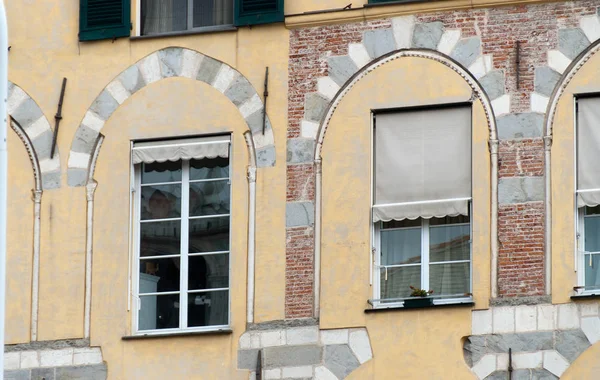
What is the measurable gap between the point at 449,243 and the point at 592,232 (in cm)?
157

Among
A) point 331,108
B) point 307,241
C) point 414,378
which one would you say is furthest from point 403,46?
point 414,378

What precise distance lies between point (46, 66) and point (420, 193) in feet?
16.1

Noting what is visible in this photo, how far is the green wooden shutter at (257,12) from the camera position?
62.1ft

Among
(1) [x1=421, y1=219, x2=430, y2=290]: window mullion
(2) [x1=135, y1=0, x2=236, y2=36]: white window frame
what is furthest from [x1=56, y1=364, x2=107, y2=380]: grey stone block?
(2) [x1=135, y1=0, x2=236, y2=36]: white window frame

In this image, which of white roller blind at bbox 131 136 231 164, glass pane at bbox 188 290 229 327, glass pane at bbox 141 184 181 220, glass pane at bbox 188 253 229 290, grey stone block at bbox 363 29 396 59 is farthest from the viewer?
glass pane at bbox 141 184 181 220

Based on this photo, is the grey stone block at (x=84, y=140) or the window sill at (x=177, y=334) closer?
the window sill at (x=177, y=334)

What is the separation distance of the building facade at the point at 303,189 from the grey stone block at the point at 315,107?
0.06 feet

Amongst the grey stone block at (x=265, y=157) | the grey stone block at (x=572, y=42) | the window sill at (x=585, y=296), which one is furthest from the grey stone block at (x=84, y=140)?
the window sill at (x=585, y=296)

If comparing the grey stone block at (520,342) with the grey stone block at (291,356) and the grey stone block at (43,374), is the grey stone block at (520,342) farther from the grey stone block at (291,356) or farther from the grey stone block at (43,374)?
the grey stone block at (43,374)

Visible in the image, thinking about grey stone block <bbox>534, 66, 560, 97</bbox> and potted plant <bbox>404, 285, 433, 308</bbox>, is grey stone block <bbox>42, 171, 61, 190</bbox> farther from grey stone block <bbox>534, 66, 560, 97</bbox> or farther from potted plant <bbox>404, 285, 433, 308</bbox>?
grey stone block <bbox>534, 66, 560, 97</bbox>

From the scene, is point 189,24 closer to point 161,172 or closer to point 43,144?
point 161,172

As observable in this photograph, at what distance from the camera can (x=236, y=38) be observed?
1912 centimetres

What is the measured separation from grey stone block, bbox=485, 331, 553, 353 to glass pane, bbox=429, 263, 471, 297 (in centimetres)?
69

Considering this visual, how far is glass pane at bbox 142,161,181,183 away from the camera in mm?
19156
